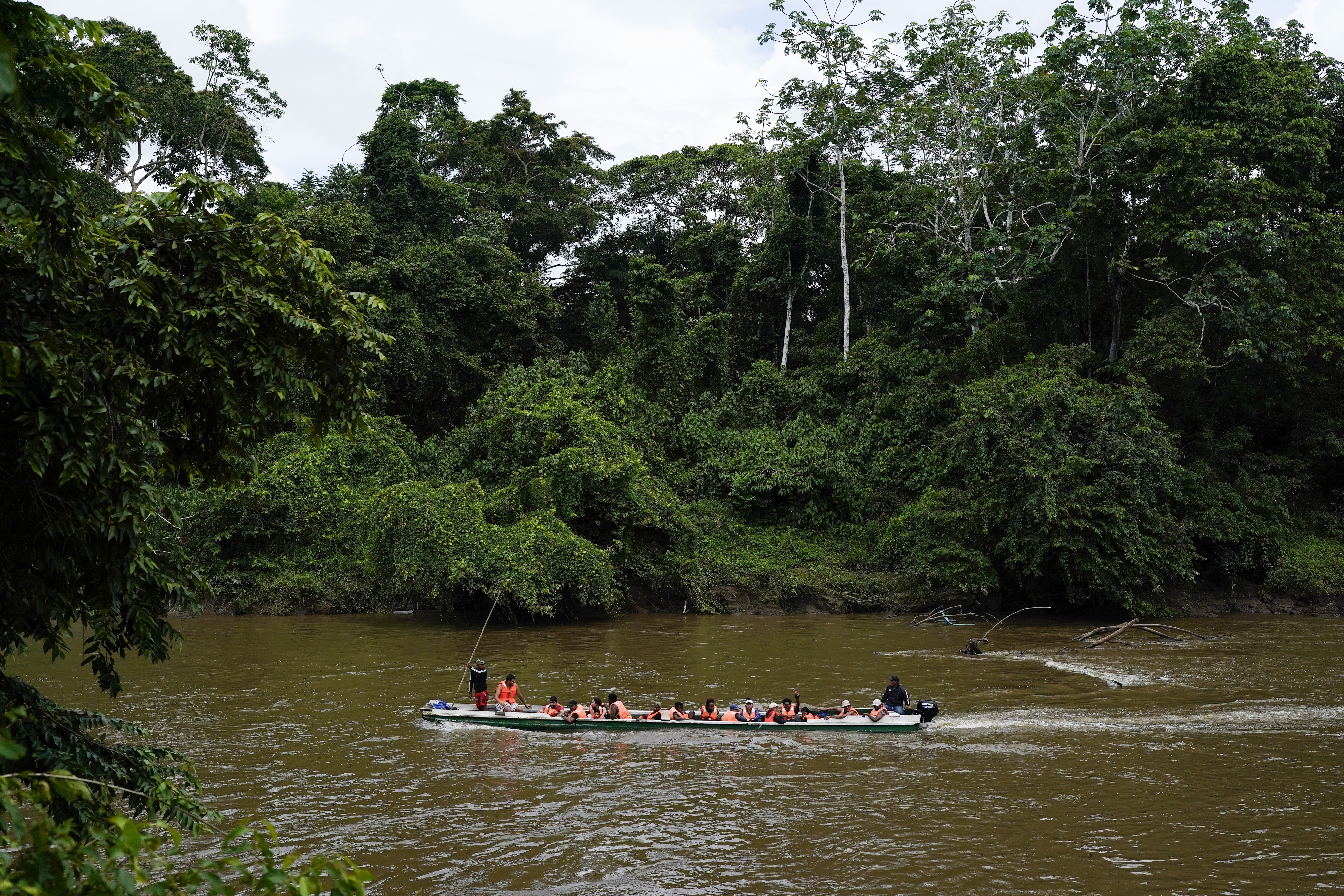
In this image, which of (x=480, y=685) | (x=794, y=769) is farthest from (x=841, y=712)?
(x=480, y=685)

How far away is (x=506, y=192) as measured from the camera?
38688mm

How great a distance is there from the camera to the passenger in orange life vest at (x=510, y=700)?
46.3 feet

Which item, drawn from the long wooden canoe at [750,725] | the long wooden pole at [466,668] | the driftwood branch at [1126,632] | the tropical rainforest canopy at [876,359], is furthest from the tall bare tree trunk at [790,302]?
the long wooden canoe at [750,725]

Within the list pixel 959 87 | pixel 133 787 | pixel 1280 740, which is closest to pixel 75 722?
pixel 133 787

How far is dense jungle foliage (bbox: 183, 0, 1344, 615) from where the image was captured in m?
22.8

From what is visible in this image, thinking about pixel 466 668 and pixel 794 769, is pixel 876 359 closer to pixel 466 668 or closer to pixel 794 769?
pixel 466 668

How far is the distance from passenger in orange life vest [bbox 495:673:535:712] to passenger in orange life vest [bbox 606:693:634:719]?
49.3 inches

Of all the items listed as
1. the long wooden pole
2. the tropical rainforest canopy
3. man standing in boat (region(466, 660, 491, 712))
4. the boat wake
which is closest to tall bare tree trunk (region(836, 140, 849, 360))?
the tropical rainforest canopy

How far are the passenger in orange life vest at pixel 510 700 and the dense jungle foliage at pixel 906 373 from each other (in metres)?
6.69

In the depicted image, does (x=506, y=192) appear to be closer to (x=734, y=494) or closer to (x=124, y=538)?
(x=734, y=494)

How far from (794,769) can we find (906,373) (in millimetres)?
20099

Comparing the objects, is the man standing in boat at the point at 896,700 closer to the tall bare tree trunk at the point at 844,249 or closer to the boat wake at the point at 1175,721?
the boat wake at the point at 1175,721

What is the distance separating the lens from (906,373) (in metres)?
29.8

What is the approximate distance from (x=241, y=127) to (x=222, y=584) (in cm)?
1689
